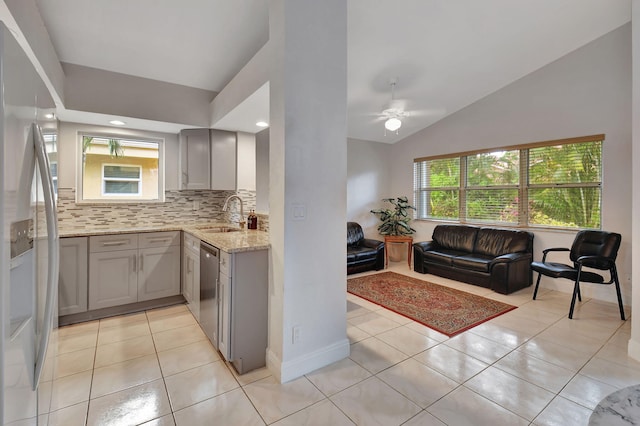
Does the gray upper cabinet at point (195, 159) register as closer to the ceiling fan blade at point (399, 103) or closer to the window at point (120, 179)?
the window at point (120, 179)

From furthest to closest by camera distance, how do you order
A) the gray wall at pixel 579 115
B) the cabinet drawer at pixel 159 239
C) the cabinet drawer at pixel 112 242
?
the gray wall at pixel 579 115 → the cabinet drawer at pixel 159 239 → the cabinet drawer at pixel 112 242

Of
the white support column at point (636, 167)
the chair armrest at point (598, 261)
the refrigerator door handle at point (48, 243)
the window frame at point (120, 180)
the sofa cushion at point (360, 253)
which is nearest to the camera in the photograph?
the refrigerator door handle at point (48, 243)

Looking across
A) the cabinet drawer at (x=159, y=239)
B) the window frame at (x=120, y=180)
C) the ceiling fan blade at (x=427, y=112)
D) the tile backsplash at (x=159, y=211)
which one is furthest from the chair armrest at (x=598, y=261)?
the window frame at (x=120, y=180)

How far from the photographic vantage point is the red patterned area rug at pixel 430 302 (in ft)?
→ 9.82

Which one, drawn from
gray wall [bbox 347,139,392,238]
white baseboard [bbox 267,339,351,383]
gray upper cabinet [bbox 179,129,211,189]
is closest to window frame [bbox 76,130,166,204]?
gray upper cabinet [bbox 179,129,211,189]

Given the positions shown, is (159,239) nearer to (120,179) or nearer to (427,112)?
(120,179)

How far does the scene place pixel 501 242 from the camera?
446 cm

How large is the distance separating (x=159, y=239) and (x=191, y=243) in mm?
517

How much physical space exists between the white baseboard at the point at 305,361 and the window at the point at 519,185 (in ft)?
12.5

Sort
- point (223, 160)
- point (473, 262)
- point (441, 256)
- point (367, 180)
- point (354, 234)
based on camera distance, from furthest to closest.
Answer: point (367, 180) < point (354, 234) < point (441, 256) < point (473, 262) < point (223, 160)

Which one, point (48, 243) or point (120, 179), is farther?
point (120, 179)

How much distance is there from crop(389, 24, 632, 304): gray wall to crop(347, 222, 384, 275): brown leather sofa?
7.47ft

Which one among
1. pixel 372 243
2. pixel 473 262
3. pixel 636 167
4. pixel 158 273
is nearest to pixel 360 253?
pixel 372 243

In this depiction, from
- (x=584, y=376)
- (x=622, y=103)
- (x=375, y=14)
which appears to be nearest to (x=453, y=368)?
(x=584, y=376)
